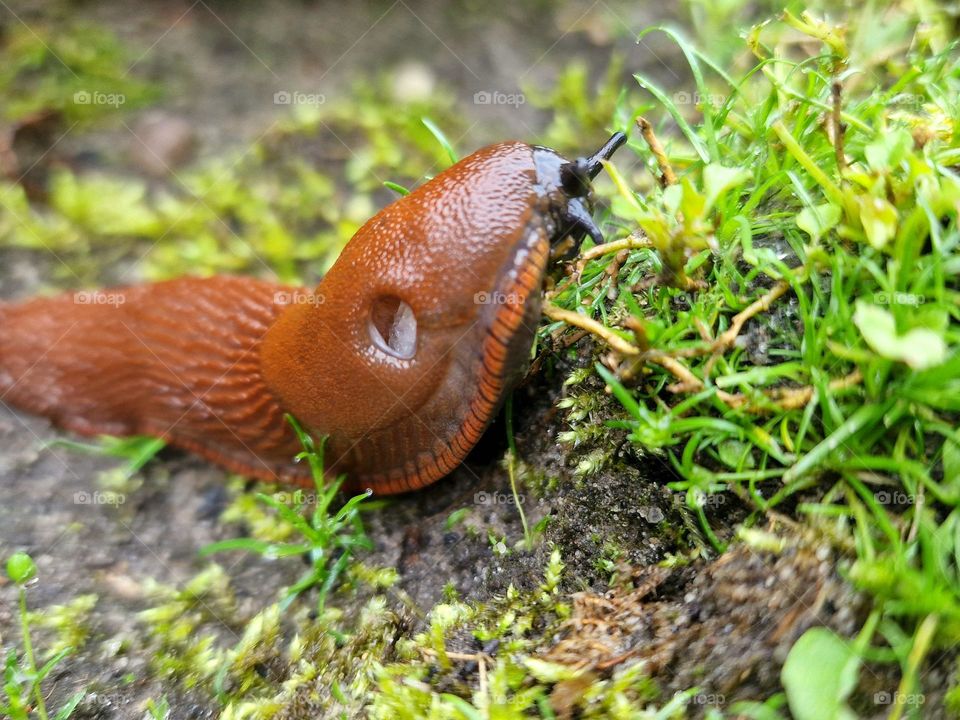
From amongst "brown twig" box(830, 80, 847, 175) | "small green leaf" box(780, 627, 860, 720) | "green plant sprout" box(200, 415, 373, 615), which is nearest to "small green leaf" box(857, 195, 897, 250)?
"brown twig" box(830, 80, 847, 175)

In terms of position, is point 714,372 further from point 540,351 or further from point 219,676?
point 219,676

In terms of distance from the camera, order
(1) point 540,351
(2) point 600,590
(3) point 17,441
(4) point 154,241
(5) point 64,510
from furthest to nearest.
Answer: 1. (4) point 154,241
2. (3) point 17,441
3. (5) point 64,510
4. (1) point 540,351
5. (2) point 600,590

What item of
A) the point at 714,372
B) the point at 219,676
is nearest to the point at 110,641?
the point at 219,676

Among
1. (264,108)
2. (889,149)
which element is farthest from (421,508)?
(264,108)

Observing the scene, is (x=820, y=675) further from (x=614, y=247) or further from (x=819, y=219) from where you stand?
(x=614, y=247)

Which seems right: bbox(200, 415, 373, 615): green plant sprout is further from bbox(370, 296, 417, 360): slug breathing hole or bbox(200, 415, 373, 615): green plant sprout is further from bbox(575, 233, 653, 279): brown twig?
bbox(575, 233, 653, 279): brown twig
